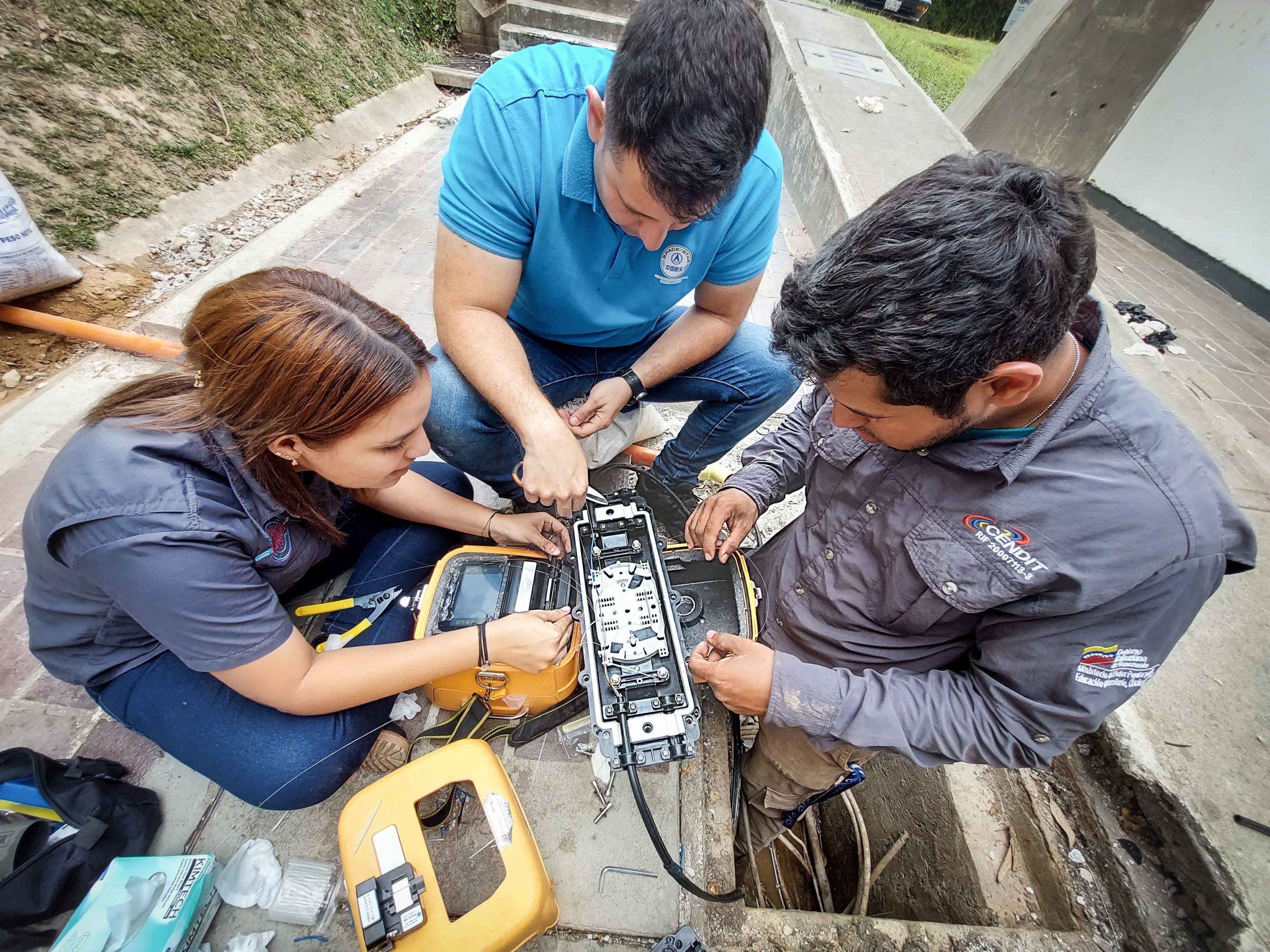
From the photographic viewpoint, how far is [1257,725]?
1.99m

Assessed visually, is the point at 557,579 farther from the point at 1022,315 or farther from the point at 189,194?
the point at 189,194

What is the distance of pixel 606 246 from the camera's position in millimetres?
1730

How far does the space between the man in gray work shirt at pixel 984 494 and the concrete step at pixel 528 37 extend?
26.4 feet

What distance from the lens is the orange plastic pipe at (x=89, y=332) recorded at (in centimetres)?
266

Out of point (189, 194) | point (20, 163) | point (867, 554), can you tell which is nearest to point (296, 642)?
point (867, 554)

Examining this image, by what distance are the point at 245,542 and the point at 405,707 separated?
0.84 meters

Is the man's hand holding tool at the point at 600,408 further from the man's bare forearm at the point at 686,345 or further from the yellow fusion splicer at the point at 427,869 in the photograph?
the yellow fusion splicer at the point at 427,869

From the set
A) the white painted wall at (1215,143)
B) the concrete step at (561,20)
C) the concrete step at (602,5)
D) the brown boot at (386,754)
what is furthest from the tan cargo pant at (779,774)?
the concrete step at (602,5)

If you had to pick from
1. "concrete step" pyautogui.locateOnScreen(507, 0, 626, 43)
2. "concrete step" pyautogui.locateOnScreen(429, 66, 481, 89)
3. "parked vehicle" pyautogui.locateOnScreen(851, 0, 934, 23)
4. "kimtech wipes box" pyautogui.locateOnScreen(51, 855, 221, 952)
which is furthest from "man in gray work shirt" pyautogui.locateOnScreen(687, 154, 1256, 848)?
"parked vehicle" pyautogui.locateOnScreen(851, 0, 934, 23)

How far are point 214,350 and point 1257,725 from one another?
354cm

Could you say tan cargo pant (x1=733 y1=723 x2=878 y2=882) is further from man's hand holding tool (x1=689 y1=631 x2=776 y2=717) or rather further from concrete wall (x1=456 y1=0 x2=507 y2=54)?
concrete wall (x1=456 y1=0 x2=507 y2=54)

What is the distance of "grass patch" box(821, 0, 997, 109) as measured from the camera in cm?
920

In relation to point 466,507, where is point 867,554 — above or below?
above

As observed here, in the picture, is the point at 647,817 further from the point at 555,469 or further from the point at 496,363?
the point at 496,363
